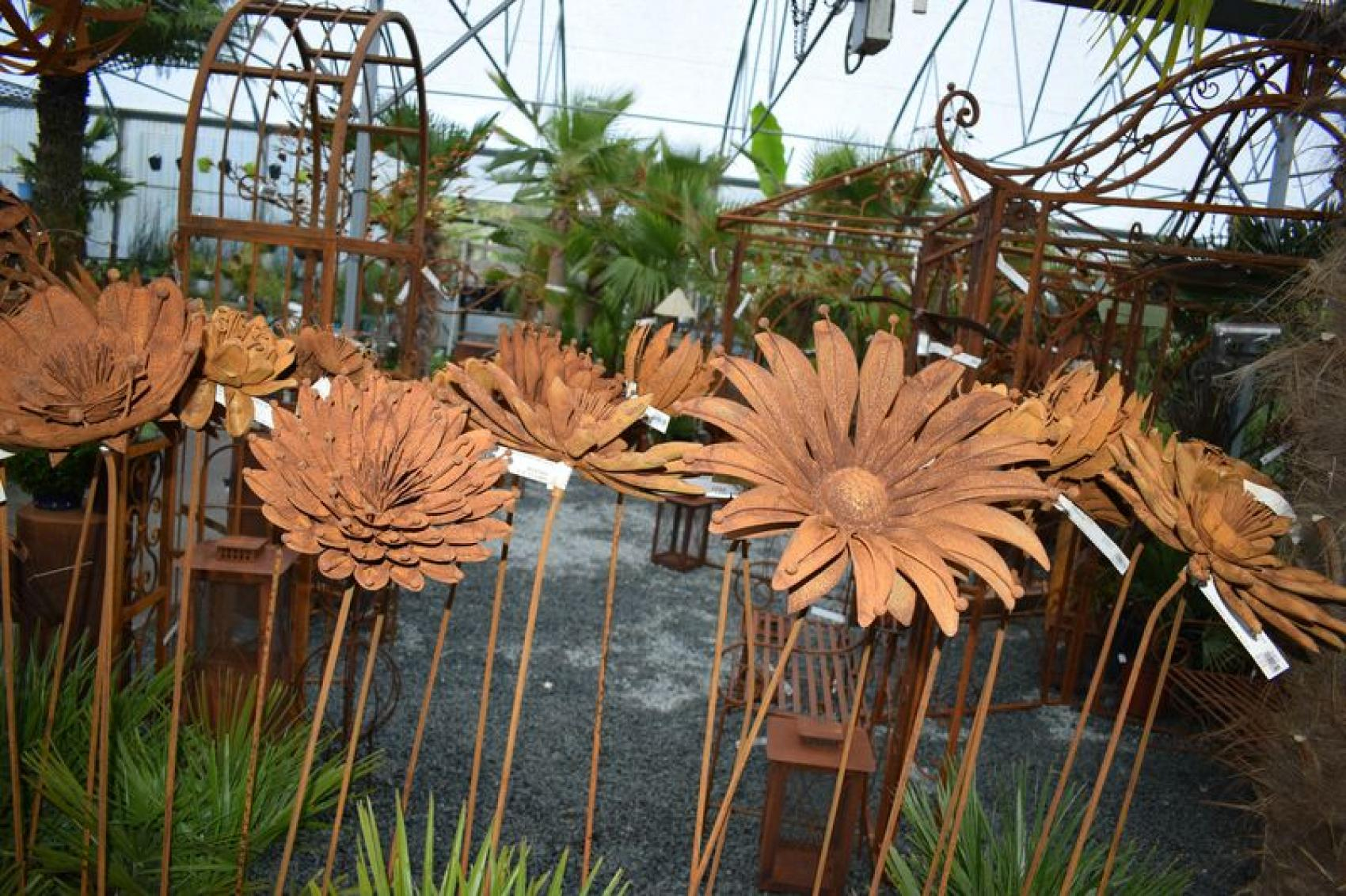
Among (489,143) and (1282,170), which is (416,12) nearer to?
(489,143)

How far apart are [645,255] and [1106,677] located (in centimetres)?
542

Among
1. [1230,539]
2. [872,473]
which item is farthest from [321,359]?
[1230,539]

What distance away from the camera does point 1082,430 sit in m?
1.20

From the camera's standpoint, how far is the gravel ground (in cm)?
274

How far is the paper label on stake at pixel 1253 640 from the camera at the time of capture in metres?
1.09

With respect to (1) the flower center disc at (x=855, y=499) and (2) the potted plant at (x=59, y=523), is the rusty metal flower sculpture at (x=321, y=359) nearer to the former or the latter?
(2) the potted plant at (x=59, y=523)

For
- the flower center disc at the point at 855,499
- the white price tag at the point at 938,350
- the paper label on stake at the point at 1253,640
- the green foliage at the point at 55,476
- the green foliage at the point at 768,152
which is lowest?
the green foliage at the point at 55,476

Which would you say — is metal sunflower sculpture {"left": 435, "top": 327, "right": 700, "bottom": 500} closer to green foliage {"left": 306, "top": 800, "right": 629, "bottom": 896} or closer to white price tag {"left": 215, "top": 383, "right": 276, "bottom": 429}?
white price tag {"left": 215, "top": 383, "right": 276, "bottom": 429}

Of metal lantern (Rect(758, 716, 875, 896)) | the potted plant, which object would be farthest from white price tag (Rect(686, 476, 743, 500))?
the potted plant

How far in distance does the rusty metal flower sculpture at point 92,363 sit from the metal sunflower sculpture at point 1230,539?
111 centimetres

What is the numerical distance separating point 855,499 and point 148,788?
1.71m

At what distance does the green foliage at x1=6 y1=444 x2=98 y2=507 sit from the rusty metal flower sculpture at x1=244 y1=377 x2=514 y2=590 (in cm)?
234


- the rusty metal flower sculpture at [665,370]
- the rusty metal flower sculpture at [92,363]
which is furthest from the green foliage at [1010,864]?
the rusty metal flower sculpture at [92,363]

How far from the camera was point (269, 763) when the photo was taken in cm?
215
